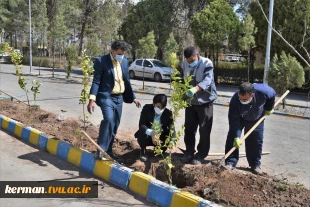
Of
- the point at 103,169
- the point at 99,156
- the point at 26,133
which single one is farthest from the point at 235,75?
the point at 103,169

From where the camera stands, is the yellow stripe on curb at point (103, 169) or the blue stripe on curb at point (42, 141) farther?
the blue stripe on curb at point (42, 141)

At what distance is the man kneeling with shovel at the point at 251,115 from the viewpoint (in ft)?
15.0

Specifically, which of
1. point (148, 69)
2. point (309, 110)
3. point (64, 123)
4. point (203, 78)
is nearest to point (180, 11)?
point (148, 69)

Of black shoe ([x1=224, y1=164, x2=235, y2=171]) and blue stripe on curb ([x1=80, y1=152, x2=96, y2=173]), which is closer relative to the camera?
black shoe ([x1=224, y1=164, x2=235, y2=171])

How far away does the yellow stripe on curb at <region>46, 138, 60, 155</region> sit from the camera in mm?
5664

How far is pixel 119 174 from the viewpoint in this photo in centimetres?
445

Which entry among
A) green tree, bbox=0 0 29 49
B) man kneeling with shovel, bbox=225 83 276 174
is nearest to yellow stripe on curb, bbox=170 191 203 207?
man kneeling with shovel, bbox=225 83 276 174

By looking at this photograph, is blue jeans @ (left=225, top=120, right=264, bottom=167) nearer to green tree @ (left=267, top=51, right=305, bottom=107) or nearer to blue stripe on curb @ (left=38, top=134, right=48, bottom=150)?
blue stripe on curb @ (left=38, top=134, right=48, bottom=150)

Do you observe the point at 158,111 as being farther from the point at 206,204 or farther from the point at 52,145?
the point at 52,145

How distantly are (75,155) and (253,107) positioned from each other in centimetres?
269

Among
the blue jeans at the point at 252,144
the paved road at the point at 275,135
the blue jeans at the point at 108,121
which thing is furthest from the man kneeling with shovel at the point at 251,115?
the blue jeans at the point at 108,121

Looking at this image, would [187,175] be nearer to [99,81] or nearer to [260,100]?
[260,100]

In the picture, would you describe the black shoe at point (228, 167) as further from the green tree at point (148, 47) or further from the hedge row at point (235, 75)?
the hedge row at point (235, 75)

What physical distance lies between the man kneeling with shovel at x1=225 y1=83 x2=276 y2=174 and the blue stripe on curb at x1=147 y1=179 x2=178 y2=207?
3.38 ft
